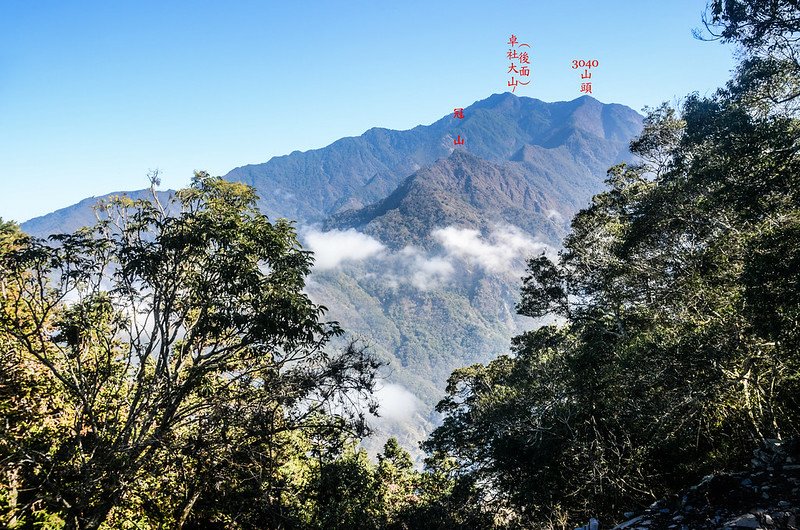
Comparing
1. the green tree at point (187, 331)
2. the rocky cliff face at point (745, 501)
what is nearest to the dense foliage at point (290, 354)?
the green tree at point (187, 331)

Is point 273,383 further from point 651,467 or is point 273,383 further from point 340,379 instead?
point 651,467

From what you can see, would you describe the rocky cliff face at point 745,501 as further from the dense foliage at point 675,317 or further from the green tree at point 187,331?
the green tree at point 187,331

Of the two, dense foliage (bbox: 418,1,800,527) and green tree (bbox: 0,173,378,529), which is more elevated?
dense foliage (bbox: 418,1,800,527)

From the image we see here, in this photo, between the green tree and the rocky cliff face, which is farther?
the green tree

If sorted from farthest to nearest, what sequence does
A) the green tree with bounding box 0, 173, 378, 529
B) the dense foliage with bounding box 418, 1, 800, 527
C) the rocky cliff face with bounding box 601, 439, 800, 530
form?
the dense foliage with bounding box 418, 1, 800, 527 → the green tree with bounding box 0, 173, 378, 529 → the rocky cliff face with bounding box 601, 439, 800, 530

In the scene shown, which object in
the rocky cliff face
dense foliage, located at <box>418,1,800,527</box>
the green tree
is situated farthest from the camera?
dense foliage, located at <box>418,1,800,527</box>

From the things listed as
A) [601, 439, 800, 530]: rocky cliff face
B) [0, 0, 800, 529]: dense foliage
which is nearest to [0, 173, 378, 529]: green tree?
[0, 0, 800, 529]: dense foliage

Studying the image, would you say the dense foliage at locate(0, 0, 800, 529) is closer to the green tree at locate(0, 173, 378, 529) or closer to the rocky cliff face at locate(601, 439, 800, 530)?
the green tree at locate(0, 173, 378, 529)

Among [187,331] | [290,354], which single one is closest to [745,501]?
[290,354]

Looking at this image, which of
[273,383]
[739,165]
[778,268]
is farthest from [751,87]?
[273,383]

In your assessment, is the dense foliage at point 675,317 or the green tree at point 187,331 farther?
the dense foliage at point 675,317

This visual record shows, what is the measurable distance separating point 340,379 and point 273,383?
128 cm

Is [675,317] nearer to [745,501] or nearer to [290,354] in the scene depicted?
[745,501]

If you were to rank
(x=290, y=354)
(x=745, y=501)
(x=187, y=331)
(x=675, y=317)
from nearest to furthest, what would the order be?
(x=745, y=501) → (x=290, y=354) → (x=187, y=331) → (x=675, y=317)
